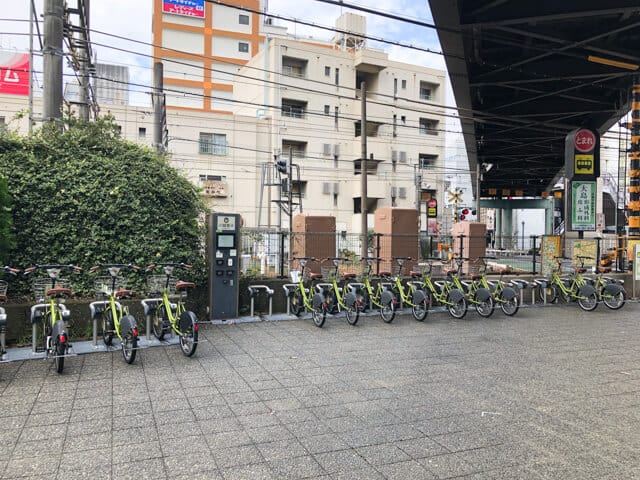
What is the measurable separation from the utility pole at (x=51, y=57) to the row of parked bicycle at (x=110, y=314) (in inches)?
147

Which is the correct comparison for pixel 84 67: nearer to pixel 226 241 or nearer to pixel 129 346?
pixel 226 241

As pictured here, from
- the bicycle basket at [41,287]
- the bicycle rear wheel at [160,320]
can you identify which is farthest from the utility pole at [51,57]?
the bicycle rear wheel at [160,320]

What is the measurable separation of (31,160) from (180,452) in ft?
21.0

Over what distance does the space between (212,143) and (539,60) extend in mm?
25998

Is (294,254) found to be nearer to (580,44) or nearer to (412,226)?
(412,226)

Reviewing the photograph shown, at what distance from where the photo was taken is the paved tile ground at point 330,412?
147 inches

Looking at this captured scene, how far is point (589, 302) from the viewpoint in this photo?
1184 cm

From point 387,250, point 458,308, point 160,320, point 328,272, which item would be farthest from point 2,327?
point 387,250

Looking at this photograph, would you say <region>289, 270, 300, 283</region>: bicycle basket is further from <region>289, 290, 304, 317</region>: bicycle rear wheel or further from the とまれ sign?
the とまれ sign

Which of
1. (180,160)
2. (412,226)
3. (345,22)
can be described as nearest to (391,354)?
(412,226)

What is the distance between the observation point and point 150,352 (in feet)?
23.2

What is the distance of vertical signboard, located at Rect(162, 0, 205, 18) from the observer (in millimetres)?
50625

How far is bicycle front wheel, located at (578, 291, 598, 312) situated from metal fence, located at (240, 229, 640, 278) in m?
1.93

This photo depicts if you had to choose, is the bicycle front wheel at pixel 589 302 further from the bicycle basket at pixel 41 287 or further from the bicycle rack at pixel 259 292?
the bicycle basket at pixel 41 287
